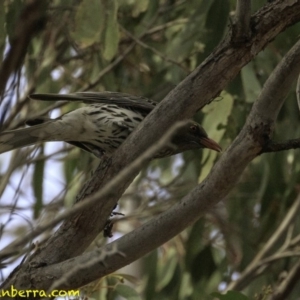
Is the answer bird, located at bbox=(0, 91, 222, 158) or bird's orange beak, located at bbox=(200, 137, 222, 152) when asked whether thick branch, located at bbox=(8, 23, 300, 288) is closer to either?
bird, located at bbox=(0, 91, 222, 158)

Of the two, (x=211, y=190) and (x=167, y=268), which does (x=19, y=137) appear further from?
(x=167, y=268)

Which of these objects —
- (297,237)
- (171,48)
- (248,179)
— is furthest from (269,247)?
(171,48)

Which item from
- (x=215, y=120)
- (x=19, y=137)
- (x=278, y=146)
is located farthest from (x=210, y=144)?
(x=278, y=146)

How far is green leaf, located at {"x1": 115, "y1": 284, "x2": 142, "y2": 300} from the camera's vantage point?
3063 mm

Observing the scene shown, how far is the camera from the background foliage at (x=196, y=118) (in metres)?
3.49

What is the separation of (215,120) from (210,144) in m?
0.21

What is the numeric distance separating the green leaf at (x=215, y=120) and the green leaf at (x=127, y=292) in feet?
2.28

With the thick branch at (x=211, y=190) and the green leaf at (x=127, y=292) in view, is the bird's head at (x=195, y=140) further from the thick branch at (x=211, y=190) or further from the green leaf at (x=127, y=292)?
the thick branch at (x=211, y=190)

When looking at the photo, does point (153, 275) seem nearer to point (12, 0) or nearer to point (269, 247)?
point (269, 247)

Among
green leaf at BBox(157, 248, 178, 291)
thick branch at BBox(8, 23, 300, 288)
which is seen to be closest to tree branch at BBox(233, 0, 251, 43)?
thick branch at BBox(8, 23, 300, 288)

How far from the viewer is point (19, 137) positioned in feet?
10.4

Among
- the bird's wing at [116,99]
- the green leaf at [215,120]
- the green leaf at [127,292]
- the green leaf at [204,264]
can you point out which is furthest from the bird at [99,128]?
the green leaf at [204,264]

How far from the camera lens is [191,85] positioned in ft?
7.52

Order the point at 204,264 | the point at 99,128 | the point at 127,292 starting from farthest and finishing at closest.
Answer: the point at 204,264
the point at 99,128
the point at 127,292
